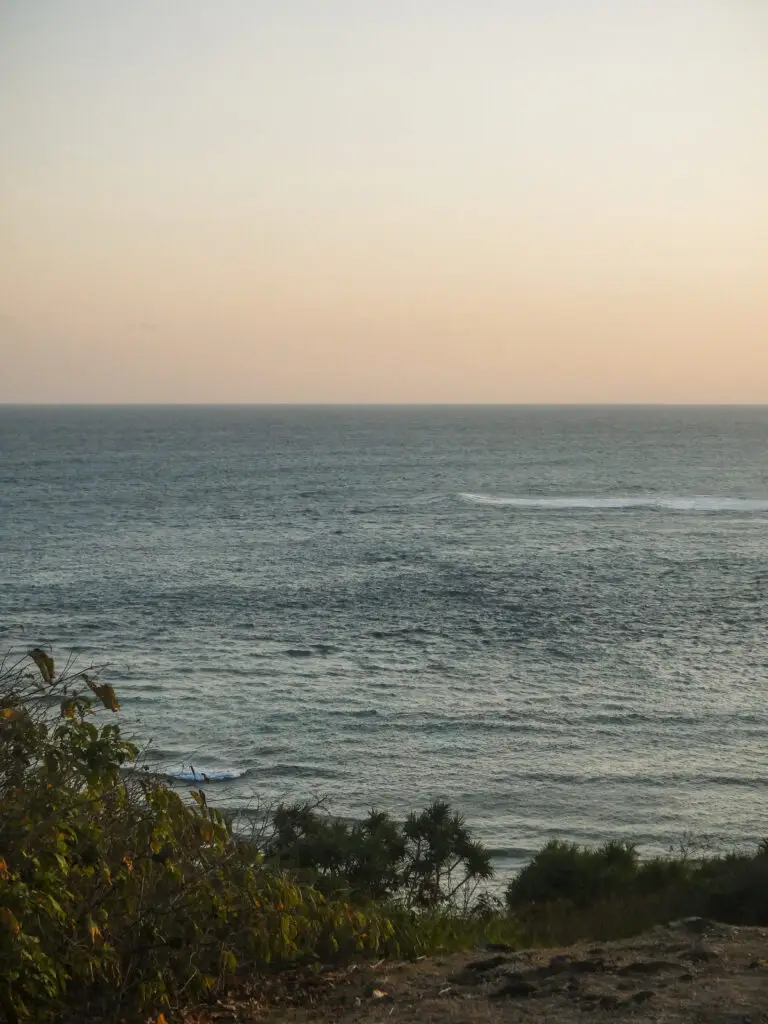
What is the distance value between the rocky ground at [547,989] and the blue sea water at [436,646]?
12.7 metres

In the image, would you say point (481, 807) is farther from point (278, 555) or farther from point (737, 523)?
point (737, 523)

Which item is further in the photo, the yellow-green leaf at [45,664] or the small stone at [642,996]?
the small stone at [642,996]

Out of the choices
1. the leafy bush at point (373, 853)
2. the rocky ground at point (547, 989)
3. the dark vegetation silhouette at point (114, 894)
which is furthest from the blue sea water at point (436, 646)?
the dark vegetation silhouette at point (114, 894)

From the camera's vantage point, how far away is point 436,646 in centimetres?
4644

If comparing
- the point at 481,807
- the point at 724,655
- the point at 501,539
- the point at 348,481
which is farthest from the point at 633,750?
the point at 348,481

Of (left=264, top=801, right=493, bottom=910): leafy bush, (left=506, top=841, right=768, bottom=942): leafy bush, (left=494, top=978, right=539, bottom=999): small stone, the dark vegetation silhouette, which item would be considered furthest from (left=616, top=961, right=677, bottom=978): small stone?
(left=264, top=801, right=493, bottom=910): leafy bush

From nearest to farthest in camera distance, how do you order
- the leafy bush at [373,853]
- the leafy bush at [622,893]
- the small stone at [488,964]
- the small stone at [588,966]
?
the small stone at [588,966], the small stone at [488,964], the leafy bush at [622,893], the leafy bush at [373,853]

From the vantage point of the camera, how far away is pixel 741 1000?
8859 millimetres

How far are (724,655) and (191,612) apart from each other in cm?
2415

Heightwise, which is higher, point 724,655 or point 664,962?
point 664,962

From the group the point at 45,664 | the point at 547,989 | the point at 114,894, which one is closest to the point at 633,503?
the point at 547,989

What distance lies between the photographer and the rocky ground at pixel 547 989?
28.9ft

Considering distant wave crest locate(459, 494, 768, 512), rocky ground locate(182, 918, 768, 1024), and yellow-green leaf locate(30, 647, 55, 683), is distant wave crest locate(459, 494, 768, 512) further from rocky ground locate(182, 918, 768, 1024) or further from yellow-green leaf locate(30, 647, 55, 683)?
yellow-green leaf locate(30, 647, 55, 683)

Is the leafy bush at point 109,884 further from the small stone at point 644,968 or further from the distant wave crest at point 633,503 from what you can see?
the distant wave crest at point 633,503
